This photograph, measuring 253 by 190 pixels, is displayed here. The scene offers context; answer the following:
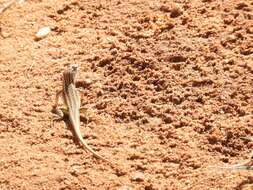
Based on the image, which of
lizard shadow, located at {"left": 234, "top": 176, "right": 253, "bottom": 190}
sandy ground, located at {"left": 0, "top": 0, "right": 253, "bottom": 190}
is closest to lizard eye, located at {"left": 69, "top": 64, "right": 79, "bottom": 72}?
sandy ground, located at {"left": 0, "top": 0, "right": 253, "bottom": 190}

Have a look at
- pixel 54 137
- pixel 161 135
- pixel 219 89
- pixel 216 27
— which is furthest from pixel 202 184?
pixel 216 27

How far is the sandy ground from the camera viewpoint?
438 centimetres

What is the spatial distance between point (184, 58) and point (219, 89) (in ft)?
1.54

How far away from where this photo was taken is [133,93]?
502cm

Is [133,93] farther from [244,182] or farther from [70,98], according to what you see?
[244,182]

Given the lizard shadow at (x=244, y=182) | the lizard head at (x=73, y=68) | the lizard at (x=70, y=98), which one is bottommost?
the lizard shadow at (x=244, y=182)

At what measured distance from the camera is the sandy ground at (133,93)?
14.4 ft

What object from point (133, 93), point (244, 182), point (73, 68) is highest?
point (73, 68)

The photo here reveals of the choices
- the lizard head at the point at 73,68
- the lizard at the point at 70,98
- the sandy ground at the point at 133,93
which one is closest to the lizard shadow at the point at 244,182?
the sandy ground at the point at 133,93

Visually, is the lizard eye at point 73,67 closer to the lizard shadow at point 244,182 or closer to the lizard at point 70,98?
the lizard at point 70,98

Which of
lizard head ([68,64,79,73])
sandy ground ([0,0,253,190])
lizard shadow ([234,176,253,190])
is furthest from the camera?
lizard head ([68,64,79,73])

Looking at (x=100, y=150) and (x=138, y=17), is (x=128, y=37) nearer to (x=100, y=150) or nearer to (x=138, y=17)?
(x=138, y=17)

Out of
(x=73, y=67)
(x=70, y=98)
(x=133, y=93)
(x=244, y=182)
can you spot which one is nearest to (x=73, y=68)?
(x=73, y=67)

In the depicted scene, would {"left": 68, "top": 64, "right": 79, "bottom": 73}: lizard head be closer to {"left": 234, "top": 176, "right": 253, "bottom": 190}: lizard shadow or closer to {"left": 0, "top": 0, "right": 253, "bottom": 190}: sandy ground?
{"left": 0, "top": 0, "right": 253, "bottom": 190}: sandy ground
